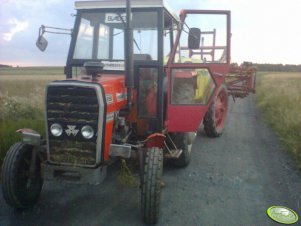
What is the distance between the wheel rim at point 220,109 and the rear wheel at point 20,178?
4408mm

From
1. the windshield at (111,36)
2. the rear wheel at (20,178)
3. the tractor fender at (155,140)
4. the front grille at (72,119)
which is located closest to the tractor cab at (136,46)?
the windshield at (111,36)

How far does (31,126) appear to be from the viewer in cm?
666

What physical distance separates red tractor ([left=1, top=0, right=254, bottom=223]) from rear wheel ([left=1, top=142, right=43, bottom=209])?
11 mm

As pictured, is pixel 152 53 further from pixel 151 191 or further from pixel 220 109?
pixel 220 109

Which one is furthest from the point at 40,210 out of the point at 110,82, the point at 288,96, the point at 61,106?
the point at 288,96

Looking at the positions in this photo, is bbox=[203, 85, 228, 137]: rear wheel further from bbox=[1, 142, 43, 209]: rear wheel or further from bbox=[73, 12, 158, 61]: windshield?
bbox=[1, 142, 43, 209]: rear wheel

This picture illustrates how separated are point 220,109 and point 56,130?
191 inches

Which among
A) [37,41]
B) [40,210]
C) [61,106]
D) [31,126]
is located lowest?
[40,210]

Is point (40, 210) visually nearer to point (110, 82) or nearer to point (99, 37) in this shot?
point (110, 82)

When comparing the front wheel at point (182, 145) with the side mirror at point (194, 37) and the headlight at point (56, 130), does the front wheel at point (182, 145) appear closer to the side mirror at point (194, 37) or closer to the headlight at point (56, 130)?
the side mirror at point (194, 37)

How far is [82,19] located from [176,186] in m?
2.64

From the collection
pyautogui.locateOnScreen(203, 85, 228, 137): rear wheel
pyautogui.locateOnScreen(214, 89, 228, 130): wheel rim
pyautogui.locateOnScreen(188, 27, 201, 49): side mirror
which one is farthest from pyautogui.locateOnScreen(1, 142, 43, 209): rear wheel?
pyautogui.locateOnScreen(214, 89, 228, 130): wheel rim

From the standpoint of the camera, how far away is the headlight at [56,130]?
3.88 m

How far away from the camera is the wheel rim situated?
308 inches
